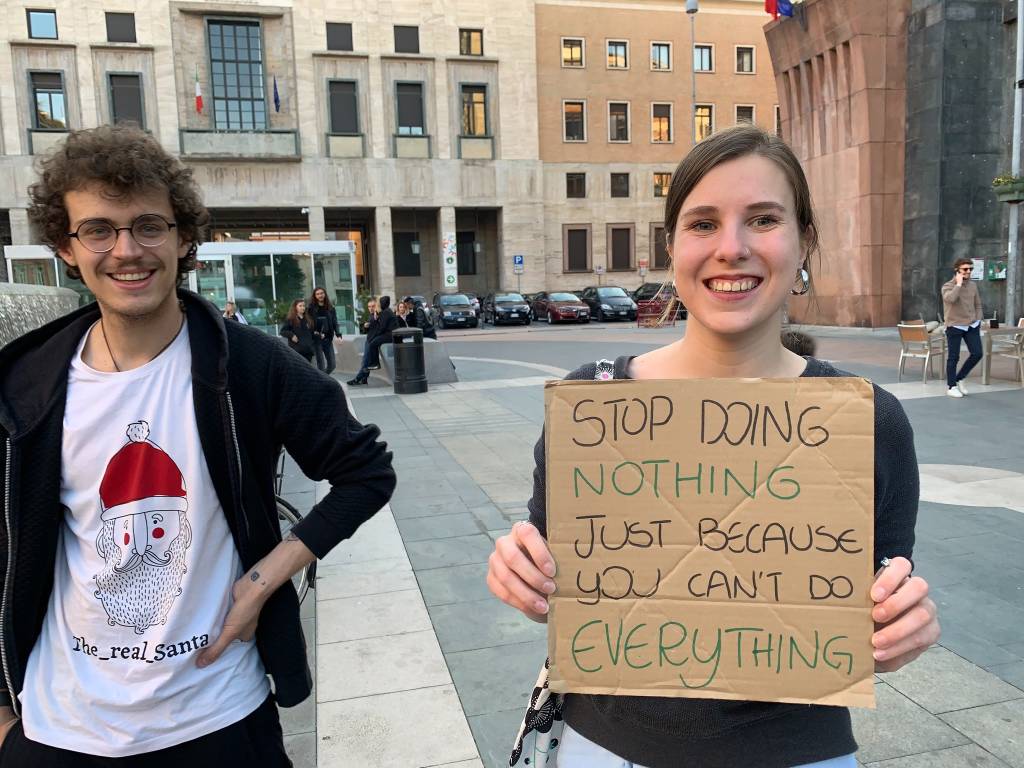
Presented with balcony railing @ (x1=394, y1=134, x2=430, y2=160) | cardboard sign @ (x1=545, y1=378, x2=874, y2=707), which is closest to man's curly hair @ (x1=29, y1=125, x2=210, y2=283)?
cardboard sign @ (x1=545, y1=378, x2=874, y2=707)

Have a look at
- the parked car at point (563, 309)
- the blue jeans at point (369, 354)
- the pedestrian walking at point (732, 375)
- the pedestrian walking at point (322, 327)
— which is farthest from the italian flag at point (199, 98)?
the pedestrian walking at point (732, 375)

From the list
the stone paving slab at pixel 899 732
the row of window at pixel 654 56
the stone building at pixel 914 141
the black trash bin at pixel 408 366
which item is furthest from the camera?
the row of window at pixel 654 56

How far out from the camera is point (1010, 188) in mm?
13883

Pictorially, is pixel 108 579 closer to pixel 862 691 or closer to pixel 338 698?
pixel 862 691

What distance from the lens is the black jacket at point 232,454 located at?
5.38 feet

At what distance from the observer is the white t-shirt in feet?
5.34

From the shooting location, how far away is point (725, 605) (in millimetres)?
1289

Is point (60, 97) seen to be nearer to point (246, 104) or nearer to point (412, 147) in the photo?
point (246, 104)

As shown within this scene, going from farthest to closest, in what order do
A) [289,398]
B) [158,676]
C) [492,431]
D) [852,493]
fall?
[492,431] < [289,398] < [158,676] < [852,493]

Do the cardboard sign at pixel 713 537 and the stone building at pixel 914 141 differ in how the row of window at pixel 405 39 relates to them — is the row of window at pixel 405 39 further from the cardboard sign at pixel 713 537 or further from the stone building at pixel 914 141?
the cardboard sign at pixel 713 537

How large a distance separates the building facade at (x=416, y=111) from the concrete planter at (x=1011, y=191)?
18505mm

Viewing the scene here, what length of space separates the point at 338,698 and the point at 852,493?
2.78m

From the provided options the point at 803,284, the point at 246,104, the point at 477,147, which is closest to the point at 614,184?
the point at 477,147

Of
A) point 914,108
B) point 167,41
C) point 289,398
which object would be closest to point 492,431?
point 289,398
